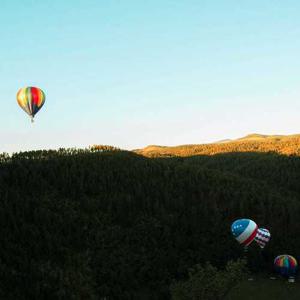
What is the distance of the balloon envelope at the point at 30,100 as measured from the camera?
2226 inches

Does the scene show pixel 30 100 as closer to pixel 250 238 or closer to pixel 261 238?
pixel 250 238

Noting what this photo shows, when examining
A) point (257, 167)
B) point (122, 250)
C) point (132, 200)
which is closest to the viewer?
point (122, 250)

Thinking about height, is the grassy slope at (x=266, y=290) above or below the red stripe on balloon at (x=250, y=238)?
below

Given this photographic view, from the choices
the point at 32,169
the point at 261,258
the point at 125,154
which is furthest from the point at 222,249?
the point at 125,154

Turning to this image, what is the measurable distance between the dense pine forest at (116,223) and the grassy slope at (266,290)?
14.2 ft

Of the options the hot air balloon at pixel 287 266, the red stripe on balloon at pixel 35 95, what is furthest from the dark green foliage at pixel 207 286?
the red stripe on balloon at pixel 35 95

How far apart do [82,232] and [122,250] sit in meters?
4.44

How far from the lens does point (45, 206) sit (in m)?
48.8

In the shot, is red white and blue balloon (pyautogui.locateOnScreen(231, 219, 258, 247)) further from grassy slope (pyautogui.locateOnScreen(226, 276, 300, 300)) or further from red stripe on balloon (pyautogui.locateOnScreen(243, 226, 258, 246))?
grassy slope (pyautogui.locateOnScreen(226, 276, 300, 300))

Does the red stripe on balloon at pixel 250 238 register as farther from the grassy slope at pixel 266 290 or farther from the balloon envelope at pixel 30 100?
the balloon envelope at pixel 30 100

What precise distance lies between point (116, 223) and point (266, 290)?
17077 mm

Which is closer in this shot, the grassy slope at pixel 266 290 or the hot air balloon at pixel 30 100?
the grassy slope at pixel 266 290

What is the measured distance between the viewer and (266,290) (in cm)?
4056

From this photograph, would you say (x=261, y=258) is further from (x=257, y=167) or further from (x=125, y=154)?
(x=257, y=167)
